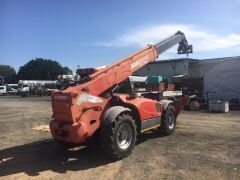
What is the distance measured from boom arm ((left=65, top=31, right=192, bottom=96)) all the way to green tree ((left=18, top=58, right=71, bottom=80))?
102101mm

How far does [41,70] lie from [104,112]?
110 metres

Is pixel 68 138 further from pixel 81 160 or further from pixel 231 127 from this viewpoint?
pixel 231 127

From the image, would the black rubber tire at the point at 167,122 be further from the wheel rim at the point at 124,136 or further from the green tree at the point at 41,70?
the green tree at the point at 41,70

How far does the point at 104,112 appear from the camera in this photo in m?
9.45

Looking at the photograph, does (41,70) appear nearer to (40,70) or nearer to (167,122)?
(40,70)

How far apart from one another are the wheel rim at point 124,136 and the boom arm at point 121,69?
116cm

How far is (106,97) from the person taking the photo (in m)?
9.87

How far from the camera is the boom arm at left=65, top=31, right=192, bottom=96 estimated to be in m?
9.33

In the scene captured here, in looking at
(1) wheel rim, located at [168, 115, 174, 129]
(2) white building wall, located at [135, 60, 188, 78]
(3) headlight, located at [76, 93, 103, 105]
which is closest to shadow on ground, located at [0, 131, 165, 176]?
(1) wheel rim, located at [168, 115, 174, 129]

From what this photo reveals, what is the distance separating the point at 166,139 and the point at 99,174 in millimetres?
4250

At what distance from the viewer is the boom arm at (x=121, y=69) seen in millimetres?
9334

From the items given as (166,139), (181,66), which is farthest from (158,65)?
(166,139)

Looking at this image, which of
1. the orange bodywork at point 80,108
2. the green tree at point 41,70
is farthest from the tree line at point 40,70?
the orange bodywork at point 80,108

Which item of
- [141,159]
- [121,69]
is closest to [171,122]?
[121,69]
